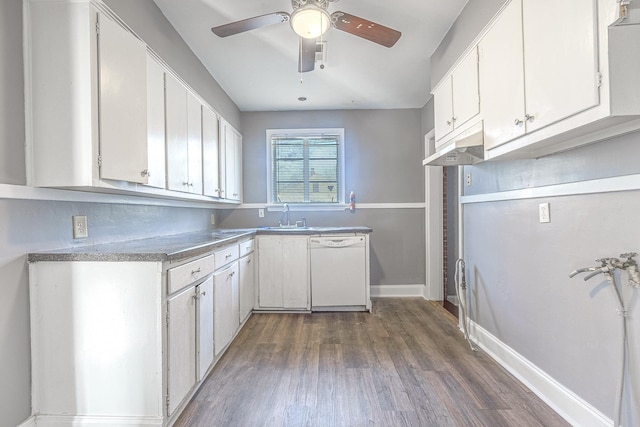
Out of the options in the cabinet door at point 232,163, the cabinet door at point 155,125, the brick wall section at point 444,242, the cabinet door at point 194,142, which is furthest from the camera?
the brick wall section at point 444,242

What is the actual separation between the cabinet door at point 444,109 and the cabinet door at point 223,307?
6.80ft

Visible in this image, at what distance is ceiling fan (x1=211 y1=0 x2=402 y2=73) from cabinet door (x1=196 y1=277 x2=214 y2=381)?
1.65m

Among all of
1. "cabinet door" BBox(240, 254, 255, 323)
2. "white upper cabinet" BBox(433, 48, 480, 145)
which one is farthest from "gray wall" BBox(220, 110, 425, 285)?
"white upper cabinet" BBox(433, 48, 480, 145)

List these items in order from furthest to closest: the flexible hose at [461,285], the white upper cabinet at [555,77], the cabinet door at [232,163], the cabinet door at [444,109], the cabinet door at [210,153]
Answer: the cabinet door at [232,163] → the cabinet door at [210,153] → the flexible hose at [461,285] → the cabinet door at [444,109] → the white upper cabinet at [555,77]

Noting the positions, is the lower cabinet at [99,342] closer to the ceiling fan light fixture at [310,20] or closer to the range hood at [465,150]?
the ceiling fan light fixture at [310,20]

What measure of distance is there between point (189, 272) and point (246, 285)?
4.53ft

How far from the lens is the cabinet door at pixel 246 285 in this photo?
289 centimetres

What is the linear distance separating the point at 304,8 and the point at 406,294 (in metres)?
3.44

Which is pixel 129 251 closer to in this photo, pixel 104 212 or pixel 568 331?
pixel 104 212

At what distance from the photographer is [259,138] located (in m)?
4.16

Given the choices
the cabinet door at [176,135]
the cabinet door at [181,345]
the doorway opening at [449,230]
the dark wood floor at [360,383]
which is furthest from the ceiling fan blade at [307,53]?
the doorway opening at [449,230]

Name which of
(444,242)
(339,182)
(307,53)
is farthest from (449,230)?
(307,53)

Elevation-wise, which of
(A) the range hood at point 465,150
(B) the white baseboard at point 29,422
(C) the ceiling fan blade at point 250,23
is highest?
(C) the ceiling fan blade at point 250,23

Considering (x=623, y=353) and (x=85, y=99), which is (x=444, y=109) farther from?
(x=85, y=99)
